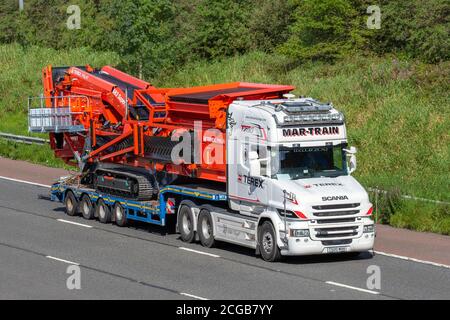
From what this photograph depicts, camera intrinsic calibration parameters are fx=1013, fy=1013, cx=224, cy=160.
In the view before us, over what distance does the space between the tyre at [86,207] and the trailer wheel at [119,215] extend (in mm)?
1120

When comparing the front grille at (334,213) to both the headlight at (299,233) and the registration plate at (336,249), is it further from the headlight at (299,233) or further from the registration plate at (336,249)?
the registration plate at (336,249)

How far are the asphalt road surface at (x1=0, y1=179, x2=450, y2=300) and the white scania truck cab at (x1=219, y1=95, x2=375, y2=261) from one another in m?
0.57

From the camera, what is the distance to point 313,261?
20688 millimetres

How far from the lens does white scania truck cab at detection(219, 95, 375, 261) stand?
786 inches

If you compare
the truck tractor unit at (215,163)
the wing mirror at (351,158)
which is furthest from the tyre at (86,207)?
the wing mirror at (351,158)

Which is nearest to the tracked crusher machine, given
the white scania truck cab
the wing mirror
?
the white scania truck cab

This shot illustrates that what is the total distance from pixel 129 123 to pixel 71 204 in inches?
130

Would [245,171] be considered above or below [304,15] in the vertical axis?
below

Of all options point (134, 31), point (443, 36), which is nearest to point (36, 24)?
point (134, 31)

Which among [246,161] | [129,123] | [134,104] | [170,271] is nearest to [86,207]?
[129,123]

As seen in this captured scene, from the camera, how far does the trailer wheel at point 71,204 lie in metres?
27.1
